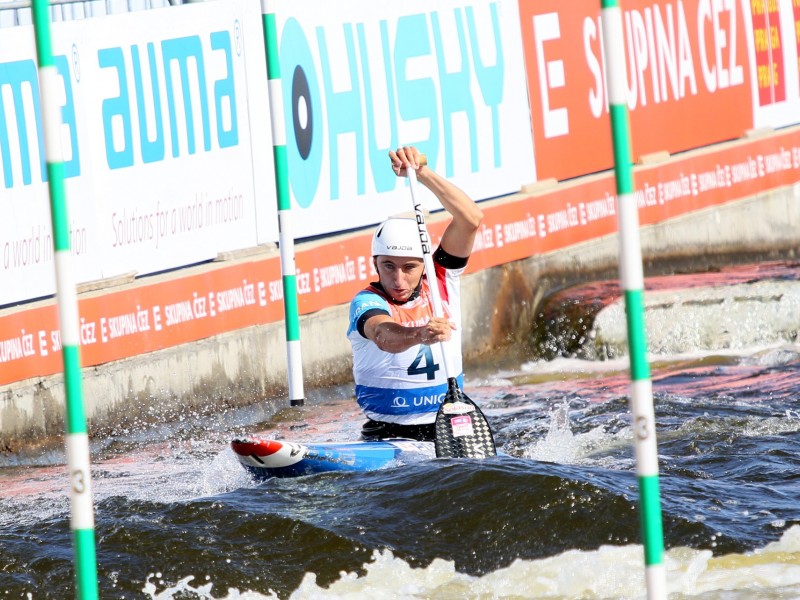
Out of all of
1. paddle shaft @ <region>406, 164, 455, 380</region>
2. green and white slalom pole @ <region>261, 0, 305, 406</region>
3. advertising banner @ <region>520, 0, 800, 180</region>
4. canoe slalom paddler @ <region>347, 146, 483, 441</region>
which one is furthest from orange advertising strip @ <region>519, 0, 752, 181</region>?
paddle shaft @ <region>406, 164, 455, 380</region>

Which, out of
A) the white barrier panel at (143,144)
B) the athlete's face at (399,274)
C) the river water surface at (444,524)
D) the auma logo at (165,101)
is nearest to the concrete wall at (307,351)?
the river water surface at (444,524)

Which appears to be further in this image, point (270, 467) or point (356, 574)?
point (270, 467)

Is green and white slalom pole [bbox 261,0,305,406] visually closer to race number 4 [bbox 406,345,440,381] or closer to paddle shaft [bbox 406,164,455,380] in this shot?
race number 4 [bbox 406,345,440,381]

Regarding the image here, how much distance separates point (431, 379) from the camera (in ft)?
25.6

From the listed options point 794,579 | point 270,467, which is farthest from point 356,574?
point 794,579

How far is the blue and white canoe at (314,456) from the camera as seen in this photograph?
739 cm

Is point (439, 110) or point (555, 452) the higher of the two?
point (439, 110)

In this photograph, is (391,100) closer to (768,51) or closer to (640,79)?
(640,79)

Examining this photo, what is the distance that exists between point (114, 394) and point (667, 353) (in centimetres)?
535

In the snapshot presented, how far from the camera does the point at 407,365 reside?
7711 millimetres

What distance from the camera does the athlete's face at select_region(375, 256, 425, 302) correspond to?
7609 millimetres

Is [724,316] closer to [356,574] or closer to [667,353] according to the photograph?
[667,353]

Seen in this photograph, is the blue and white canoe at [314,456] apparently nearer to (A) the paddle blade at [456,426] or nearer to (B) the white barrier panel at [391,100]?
(A) the paddle blade at [456,426]

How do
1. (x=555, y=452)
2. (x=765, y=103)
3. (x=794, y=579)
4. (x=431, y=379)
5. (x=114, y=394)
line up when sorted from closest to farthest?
(x=794, y=579), (x=431, y=379), (x=555, y=452), (x=114, y=394), (x=765, y=103)
